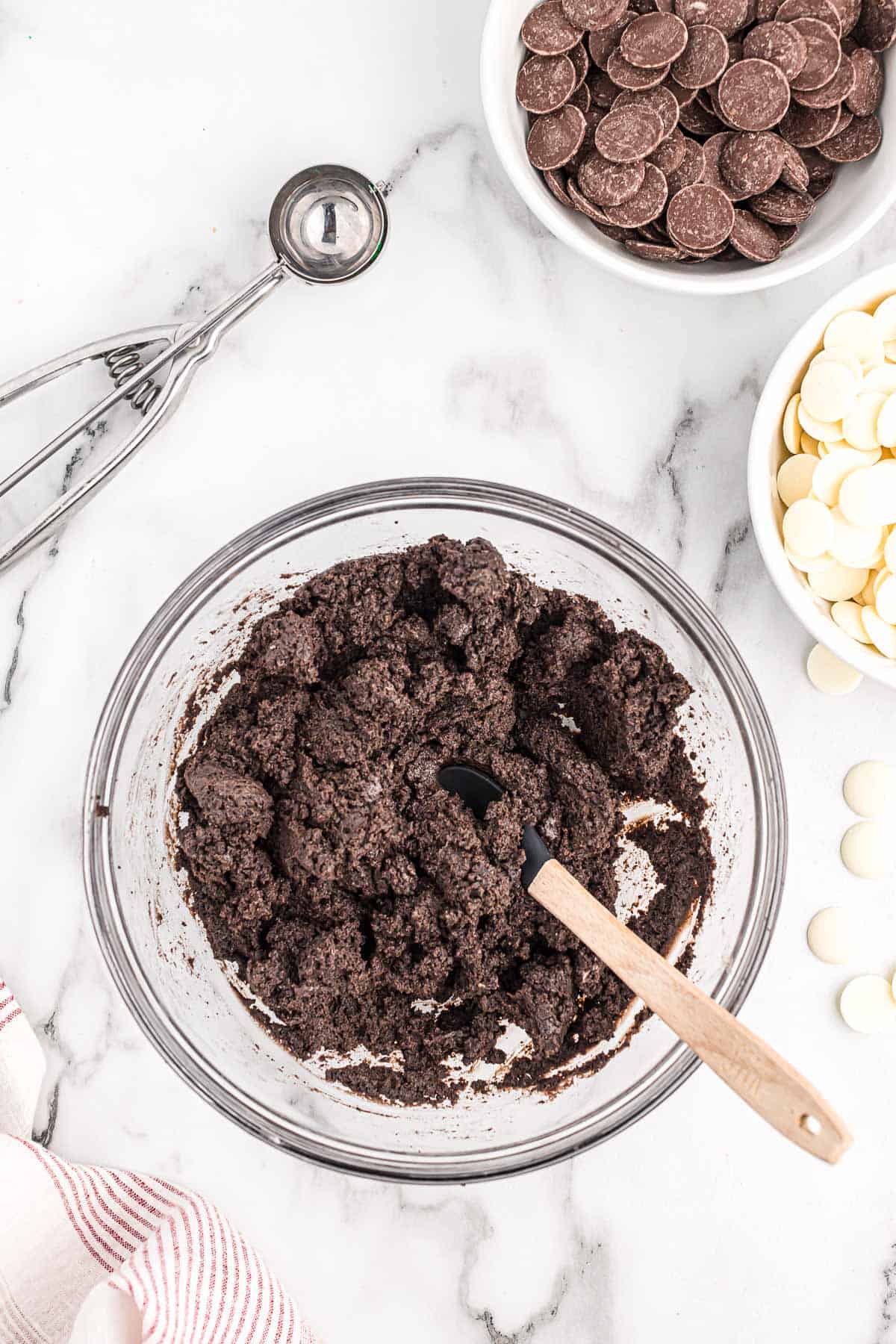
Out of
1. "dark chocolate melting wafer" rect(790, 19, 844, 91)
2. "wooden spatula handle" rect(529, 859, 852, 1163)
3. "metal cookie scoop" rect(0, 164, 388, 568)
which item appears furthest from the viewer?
"metal cookie scoop" rect(0, 164, 388, 568)

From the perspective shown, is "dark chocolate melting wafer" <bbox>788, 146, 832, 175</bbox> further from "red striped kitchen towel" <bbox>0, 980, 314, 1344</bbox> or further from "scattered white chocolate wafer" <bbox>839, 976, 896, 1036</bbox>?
"red striped kitchen towel" <bbox>0, 980, 314, 1344</bbox>

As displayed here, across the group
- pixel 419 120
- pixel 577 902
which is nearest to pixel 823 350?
pixel 419 120

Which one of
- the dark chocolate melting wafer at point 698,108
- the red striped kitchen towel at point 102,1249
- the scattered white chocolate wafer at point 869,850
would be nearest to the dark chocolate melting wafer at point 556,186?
the dark chocolate melting wafer at point 698,108

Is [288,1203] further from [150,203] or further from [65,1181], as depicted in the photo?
[150,203]

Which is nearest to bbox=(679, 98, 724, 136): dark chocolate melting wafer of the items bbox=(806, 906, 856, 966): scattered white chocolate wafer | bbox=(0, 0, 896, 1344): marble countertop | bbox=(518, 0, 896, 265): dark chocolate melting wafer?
bbox=(518, 0, 896, 265): dark chocolate melting wafer

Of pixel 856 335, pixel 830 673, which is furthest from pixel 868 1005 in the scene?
pixel 856 335

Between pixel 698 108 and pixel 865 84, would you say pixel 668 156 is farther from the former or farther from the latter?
pixel 865 84
